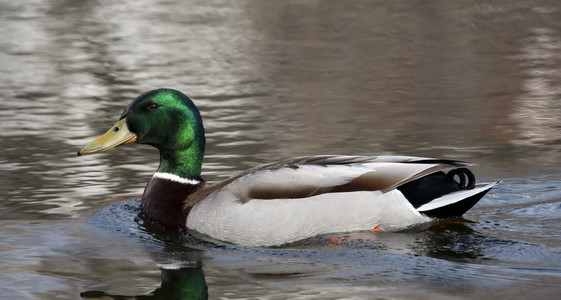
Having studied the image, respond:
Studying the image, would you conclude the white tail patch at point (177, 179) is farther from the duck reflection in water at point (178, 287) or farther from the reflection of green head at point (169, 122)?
the duck reflection in water at point (178, 287)

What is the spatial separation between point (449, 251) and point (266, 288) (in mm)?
1354

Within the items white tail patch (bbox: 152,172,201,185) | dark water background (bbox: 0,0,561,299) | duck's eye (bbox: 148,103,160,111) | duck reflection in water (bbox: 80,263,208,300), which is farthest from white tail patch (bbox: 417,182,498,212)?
duck's eye (bbox: 148,103,160,111)

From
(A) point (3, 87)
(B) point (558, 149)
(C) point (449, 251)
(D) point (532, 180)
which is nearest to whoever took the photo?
(C) point (449, 251)

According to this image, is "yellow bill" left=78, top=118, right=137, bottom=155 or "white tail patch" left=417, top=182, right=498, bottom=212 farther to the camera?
"yellow bill" left=78, top=118, right=137, bottom=155

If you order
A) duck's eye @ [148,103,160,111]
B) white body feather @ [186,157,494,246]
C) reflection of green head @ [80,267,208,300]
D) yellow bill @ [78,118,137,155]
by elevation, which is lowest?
reflection of green head @ [80,267,208,300]

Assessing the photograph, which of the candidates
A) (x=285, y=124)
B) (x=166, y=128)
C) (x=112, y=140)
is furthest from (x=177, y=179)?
(x=285, y=124)

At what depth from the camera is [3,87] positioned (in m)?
13.0

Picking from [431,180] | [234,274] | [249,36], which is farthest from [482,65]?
[234,274]

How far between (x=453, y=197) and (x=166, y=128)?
7.01 feet

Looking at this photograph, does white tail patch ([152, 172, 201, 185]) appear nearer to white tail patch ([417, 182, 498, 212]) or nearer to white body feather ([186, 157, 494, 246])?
white body feather ([186, 157, 494, 246])

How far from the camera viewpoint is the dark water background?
5832 millimetres

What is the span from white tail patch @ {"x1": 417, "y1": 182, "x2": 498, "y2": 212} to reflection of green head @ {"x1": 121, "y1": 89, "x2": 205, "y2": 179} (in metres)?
1.75

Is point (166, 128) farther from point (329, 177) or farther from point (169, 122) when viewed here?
point (329, 177)

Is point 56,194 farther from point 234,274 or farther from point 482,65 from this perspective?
point 482,65
